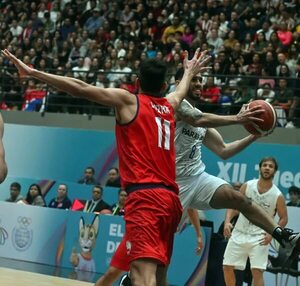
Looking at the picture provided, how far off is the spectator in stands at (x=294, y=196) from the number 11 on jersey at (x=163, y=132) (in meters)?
6.78

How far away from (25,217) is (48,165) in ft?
11.0

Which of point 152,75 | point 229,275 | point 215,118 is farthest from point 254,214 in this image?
point 229,275

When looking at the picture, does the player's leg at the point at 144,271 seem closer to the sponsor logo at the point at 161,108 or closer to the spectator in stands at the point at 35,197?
the sponsor logo at the point at 161,108

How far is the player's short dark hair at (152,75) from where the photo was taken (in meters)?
6.23

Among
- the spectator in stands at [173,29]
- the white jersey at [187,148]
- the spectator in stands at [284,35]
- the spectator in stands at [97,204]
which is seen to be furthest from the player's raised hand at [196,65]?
the spectator in stands at [173,29]

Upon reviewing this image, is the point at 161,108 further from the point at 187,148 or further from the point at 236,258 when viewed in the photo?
the point at 236,258

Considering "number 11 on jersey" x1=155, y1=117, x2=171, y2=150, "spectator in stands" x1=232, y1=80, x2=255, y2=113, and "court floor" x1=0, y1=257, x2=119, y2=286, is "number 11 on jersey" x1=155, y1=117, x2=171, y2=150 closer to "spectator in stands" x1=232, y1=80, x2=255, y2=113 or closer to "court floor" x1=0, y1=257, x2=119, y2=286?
"court floor" x1=0, y1=257, x2=119, y2=286

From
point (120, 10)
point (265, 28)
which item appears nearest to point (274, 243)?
point (265, 28)

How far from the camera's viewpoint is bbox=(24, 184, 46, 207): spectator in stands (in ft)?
49.0

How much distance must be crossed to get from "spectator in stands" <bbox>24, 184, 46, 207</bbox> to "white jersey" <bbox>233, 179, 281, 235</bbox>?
5182mm

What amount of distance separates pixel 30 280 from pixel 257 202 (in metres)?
3.35

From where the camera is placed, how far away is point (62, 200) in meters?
14.7

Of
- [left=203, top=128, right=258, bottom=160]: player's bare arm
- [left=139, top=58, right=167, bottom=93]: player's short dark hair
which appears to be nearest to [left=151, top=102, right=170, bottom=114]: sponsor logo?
[left=139, top=58, right=167, bottom=93]: player's short dark hair

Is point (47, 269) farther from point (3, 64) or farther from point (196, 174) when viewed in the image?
point (3, 64)
